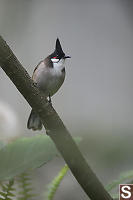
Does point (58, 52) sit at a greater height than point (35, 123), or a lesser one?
greater

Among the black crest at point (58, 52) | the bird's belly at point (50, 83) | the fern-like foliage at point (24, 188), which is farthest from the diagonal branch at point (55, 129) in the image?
the bird's belly at point (50, 83)

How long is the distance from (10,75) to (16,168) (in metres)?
0.21

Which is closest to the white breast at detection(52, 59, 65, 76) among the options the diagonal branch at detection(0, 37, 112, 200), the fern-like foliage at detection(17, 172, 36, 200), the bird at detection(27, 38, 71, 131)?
the bird at detection(27, 38, 71, 131)

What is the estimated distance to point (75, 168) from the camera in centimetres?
66

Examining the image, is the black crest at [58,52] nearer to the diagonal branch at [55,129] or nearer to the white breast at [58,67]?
the white breast at [58,67]

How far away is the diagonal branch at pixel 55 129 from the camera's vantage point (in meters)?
→ 0.65

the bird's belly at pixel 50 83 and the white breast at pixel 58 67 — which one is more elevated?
the white breast at pixel 58 67

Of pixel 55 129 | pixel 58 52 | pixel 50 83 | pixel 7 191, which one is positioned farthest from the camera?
pixel 50 83

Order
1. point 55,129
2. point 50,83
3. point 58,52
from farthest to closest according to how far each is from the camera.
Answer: point 50,83 → point 58,52 → point 55,129

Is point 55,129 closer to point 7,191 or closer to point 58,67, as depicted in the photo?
point 7,191

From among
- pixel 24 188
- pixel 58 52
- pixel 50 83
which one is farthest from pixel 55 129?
pixel 50 83

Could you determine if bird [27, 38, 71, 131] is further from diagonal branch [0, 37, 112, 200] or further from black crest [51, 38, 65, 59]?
diagonal branch [0, 37, 112, 200]

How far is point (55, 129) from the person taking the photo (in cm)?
74

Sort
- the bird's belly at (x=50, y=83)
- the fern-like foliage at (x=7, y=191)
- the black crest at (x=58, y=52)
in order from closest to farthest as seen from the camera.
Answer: the fern-like foliage at (x=7, y=191) < the black crest at (x=58, y=52) < the bird's belly at (x=50, y=83)
